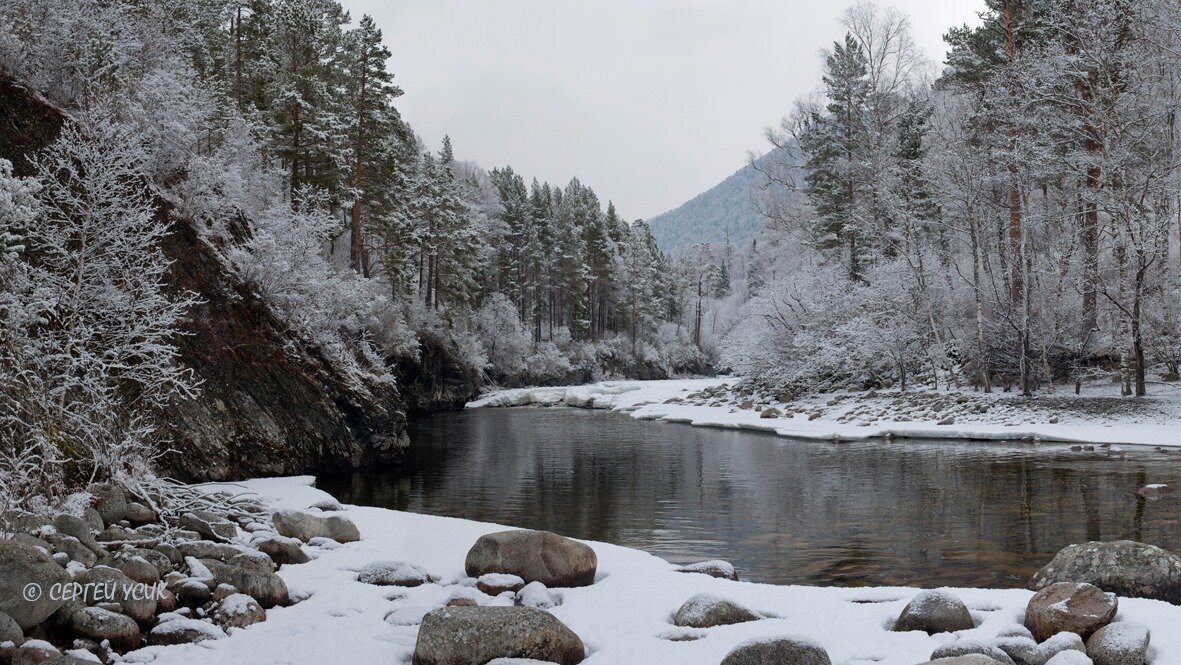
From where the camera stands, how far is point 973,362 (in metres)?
27.0

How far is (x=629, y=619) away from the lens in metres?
6.48

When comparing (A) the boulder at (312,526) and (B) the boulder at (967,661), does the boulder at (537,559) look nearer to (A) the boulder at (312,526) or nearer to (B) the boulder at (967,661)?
(A) the boulder at (312,526)

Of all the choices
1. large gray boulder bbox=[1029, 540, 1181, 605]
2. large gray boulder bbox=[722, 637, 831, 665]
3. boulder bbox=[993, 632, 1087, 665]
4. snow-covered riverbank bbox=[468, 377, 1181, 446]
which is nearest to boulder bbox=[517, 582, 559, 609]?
large gray boulder bbox=[722, 637, 831, 665]

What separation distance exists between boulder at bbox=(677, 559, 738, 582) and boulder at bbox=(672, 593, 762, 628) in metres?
1.64

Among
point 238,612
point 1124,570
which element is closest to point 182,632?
point 238,612

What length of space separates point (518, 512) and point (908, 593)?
23.9 ft

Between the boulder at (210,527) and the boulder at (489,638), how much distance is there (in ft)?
13.4

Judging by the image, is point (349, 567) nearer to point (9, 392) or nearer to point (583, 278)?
point (9, 392)

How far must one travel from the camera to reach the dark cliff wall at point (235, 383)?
12.8 m

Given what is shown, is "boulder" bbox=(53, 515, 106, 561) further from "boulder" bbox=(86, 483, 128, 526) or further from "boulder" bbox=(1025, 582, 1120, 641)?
"boulder" bbox=(1025, 582, 1120, 641)

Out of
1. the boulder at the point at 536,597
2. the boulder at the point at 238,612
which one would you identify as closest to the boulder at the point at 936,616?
the boulder at the point at 536,597

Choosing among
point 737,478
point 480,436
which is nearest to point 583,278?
point 480,436

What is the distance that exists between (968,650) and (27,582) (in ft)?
22.7

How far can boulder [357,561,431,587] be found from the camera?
7.58m
